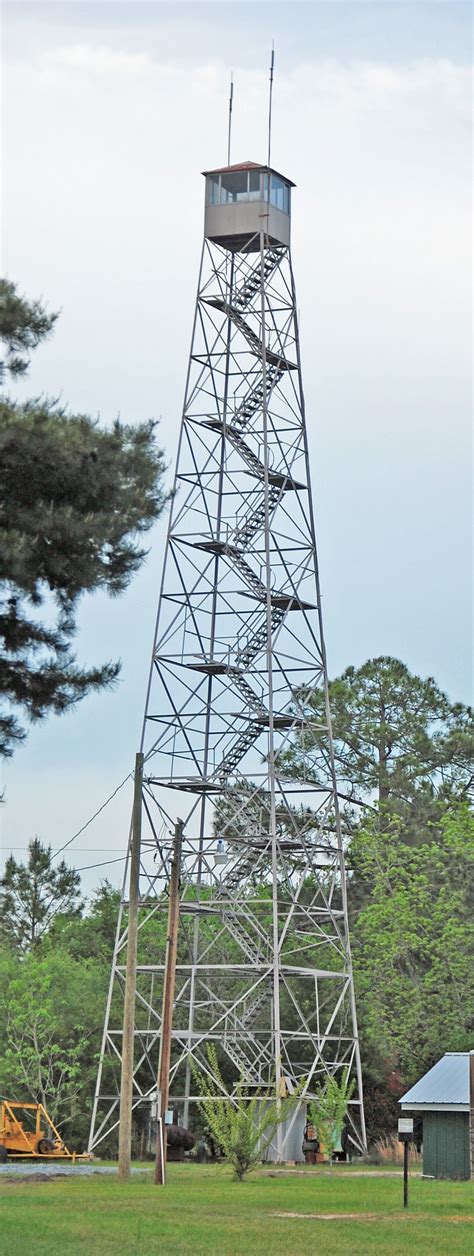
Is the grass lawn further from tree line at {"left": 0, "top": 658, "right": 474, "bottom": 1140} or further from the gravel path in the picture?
tree line at {"left": 0, "top": 658, "right": 474, "bottom": 1140}

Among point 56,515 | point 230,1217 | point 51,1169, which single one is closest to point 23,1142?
point 51,1169

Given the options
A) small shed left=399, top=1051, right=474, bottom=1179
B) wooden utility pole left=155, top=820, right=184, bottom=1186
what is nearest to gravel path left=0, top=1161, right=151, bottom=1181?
wooden utility pole left=155, top=820, right=184, bottom=1186

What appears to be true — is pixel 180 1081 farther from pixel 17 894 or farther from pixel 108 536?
pixel 108 536

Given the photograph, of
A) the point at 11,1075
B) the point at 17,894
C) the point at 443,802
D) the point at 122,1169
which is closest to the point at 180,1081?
the point at 11,1075

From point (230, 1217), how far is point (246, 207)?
2728cm

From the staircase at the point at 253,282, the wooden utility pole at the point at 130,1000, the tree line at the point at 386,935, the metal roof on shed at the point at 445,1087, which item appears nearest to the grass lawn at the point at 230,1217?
the wooden utility pole at the point at 130,1000

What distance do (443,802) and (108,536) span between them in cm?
4141

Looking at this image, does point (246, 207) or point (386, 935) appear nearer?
point (246, 207)

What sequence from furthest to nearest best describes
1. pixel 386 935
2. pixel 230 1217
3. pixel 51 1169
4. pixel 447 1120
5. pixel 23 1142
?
pixel 386 935, pixel 23 1142, pixel 51 1169, pixel 447 1120, pixel 230 1217

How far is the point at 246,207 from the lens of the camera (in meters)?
48.8

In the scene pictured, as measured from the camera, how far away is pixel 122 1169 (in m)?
37.0

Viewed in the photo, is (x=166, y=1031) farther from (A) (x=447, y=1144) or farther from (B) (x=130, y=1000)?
(A) (x=447, y=1144)

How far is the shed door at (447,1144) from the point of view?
1642 inches

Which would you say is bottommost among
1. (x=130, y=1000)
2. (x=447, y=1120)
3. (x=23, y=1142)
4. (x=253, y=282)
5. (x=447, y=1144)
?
(x=447, y=1144)
